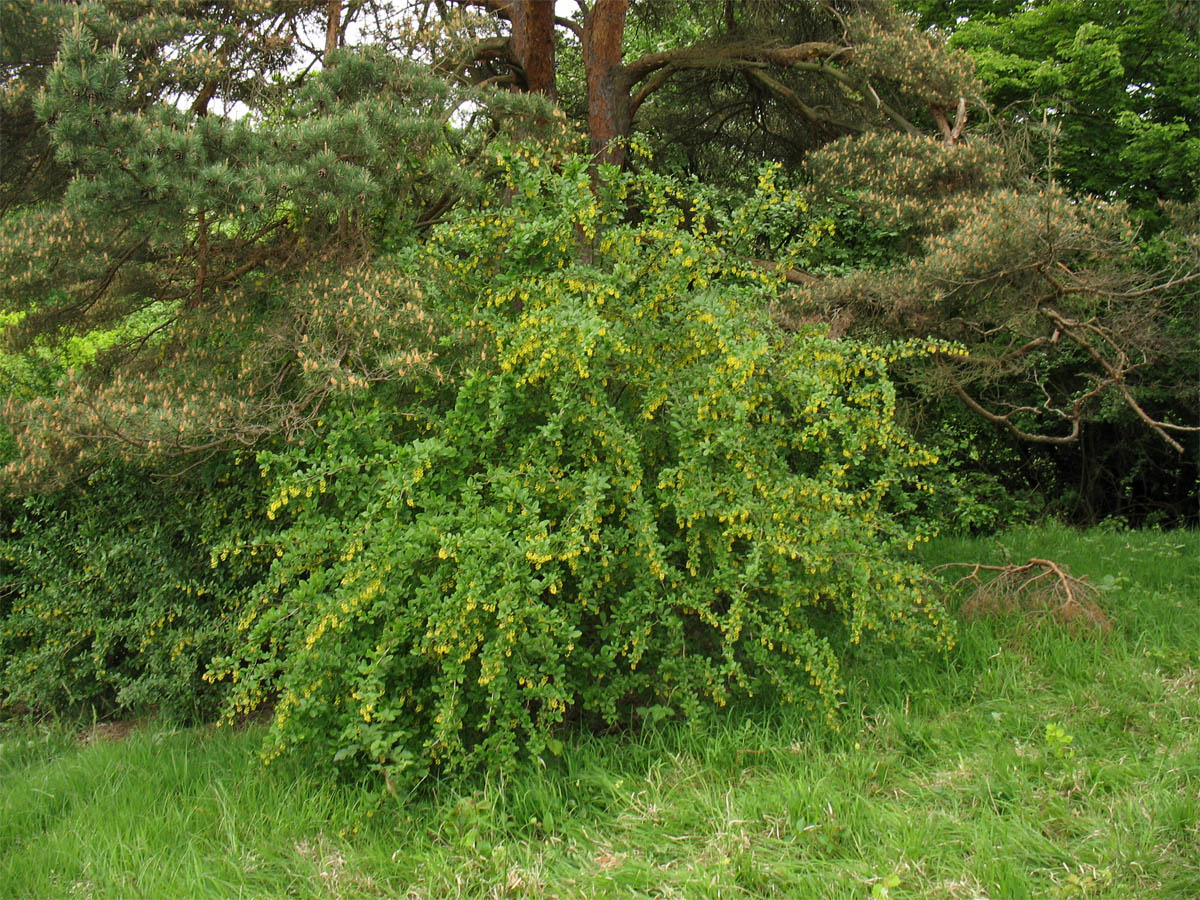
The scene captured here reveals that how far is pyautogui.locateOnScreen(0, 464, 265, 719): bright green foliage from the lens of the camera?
5.41 metres

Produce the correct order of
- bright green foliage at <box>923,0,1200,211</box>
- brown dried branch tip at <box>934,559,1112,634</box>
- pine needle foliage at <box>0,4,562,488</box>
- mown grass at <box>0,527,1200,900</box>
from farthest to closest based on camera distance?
bright green foliage at <box>923,0,1200,211</box> → brown dried branch tip at <box>934,559,1112,634</box> → pine needle foliage at <box>0,4,562,488</box> → mown grass at <box>0,527,1200,900</box>

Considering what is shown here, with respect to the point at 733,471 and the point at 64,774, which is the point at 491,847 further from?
the point at 64,774

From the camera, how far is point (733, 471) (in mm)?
4434

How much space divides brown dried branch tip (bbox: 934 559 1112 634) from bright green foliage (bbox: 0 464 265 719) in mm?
4160

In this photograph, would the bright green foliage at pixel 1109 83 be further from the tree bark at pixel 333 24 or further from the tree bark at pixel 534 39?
the tree bark at pixel 333 24

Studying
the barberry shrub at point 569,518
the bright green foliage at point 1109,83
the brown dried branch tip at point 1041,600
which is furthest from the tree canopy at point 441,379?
the bright green foliage at point 1109,83

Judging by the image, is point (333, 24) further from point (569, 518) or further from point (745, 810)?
point (745, 810)

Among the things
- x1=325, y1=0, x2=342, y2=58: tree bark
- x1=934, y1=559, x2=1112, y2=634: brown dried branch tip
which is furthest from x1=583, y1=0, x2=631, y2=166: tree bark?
x1=934, y1=559, x2=1112, y2=634: brown dried branch tip

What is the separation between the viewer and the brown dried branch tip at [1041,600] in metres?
5.05

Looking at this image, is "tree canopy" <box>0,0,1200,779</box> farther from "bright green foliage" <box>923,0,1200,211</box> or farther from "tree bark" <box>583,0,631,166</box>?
"tree bark" <box>583,0,631,166</box>

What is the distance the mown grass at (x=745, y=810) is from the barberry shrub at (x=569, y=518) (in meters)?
0.22

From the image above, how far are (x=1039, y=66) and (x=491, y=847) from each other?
846cm

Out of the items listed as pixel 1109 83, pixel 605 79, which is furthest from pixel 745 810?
pixel 1109 83

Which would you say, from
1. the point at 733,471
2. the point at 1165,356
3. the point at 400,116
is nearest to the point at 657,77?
the point at 400,116
